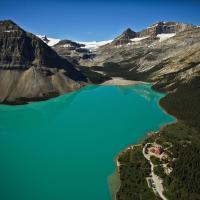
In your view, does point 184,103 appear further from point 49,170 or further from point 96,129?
point 49,170

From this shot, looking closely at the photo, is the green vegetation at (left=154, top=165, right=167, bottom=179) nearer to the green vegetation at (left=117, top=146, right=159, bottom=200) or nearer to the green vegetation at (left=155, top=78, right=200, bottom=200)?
the green vegetation at (left=155, top=78, right=200, bottom=200)

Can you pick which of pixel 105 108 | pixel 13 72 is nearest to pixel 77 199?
pixel 105 108

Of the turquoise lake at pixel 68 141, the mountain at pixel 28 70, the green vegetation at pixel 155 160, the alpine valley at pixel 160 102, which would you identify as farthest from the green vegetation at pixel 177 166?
the mountain at pixel 28 70

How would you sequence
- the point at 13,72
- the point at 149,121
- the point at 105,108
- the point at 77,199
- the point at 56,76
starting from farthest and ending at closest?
the point at 56,76 → the point at 13,72 → the point at 105,108 → the point at 149,121 → the point at 77,199

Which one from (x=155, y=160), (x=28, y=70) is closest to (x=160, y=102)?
(x=155, y=160)

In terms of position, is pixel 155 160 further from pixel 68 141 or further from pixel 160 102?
pixel 160 102

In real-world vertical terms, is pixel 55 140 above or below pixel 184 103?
below

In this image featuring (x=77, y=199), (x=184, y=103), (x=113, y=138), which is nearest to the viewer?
(x=77, y=199)
